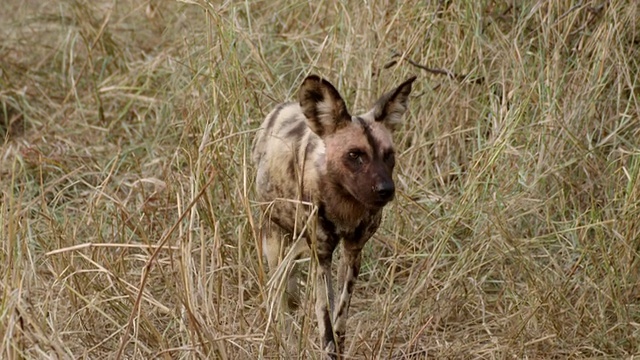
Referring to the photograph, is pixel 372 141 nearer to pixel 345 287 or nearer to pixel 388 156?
pixel 388 156

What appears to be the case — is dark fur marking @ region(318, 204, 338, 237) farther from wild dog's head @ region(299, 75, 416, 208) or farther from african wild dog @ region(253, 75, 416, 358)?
wild dog's head @ region(299, 75, 416, 208)

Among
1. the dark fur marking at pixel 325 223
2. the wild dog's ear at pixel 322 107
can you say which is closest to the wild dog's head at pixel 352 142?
the wild dog's ear at pixel 322 107

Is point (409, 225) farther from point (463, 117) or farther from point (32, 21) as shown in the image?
point (32, 21)

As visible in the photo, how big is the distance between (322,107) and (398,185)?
5.24ft

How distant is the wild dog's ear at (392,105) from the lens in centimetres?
416

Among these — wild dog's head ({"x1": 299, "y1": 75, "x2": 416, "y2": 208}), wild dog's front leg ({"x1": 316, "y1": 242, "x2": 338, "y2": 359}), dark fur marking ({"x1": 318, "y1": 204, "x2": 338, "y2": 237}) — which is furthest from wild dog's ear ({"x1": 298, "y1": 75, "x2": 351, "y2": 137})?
wild dog's front leg ({"x1": 316, "y1": 242, "x2": 338, "y2": 359})

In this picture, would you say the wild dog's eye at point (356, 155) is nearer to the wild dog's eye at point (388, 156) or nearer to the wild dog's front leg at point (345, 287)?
the wild dog's eye at point (388, 156)

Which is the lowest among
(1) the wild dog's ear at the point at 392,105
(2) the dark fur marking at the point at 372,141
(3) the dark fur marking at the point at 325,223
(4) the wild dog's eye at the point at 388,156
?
(3) the dark fur marking at the point at 325,223

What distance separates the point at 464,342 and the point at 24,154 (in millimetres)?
2971

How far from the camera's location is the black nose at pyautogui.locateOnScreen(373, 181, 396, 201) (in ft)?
12.8

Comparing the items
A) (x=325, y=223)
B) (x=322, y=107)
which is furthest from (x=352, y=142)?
(x=325, y=223)

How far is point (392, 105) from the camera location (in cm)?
419

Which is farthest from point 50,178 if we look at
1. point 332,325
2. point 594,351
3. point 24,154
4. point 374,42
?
point 594,351

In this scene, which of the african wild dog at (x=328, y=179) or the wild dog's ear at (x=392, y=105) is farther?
the wild dog's ear at (x=392, y=105)
